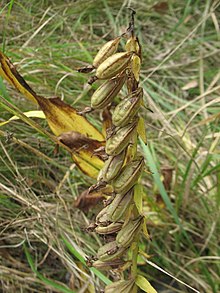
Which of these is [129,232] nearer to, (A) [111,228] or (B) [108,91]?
(A) [111,228]

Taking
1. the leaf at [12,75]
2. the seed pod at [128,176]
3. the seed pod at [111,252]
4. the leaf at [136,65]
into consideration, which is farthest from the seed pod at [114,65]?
the leaf at [12,75]

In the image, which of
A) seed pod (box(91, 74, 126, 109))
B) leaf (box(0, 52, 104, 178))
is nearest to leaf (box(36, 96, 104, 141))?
leaf (box(0, 52, 104, 178))

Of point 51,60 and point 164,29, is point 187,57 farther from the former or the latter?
point 51,60

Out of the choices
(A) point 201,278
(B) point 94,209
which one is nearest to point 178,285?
(A) point 201,278

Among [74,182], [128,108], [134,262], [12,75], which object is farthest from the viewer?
[74,182]

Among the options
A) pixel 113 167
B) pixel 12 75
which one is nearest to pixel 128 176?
pixel 113 167

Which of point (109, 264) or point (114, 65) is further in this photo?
point (109, 264)
